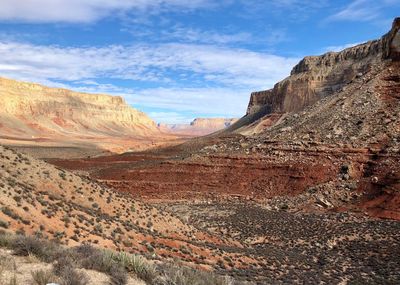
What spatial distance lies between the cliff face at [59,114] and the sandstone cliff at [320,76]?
60.3 meters

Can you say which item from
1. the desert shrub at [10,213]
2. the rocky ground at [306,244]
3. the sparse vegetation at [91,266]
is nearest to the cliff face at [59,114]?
the rocky ground at [306,244]

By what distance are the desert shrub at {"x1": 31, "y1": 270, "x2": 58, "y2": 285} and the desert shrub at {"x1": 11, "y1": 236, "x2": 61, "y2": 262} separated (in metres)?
0.85

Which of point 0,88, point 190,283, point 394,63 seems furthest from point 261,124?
point 0,88

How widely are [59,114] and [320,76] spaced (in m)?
89.3

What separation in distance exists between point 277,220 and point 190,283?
Answer: 1783 cm

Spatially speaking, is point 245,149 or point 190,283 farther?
point 245,149

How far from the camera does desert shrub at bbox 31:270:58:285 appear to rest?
597 centimetres

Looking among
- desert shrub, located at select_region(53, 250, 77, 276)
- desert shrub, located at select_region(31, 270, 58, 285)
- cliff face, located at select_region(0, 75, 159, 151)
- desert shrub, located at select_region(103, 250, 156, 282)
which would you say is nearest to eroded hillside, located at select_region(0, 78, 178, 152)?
cliff face, located at select_region(0, 75, 159, 151)

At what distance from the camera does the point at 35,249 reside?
23.9 ft

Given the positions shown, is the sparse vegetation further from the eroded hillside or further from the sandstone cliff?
the eroded hillside

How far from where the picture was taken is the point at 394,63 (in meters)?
37.8

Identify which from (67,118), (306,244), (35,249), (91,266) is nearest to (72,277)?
(91,266)

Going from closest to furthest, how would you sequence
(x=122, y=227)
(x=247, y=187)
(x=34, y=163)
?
1. (x=122, y=227)
2. (x=34, y=163)
3. (x=247, y=187)

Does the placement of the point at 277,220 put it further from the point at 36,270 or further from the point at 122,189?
the point at 36,270
